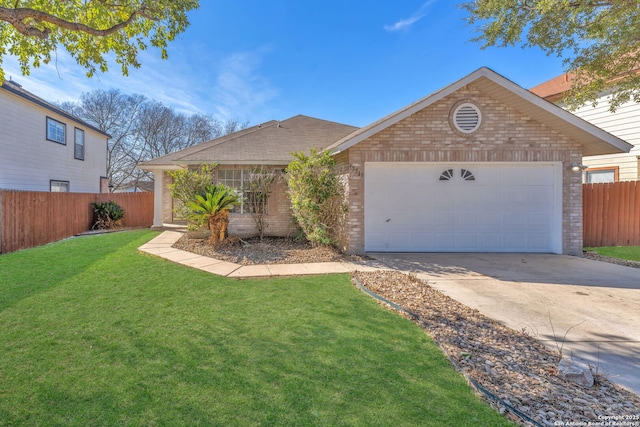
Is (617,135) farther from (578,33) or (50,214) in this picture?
(50,214)

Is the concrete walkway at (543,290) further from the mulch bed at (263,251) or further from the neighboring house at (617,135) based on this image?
the neighboring house at (617,135)

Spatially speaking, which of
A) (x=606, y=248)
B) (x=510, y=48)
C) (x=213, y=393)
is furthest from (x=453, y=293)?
(x=606, y=248)

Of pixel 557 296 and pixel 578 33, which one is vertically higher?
pixel 578 33

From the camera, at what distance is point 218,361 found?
2.99 metres

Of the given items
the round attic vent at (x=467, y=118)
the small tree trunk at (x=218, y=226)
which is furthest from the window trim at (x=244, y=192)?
the round attic vent at (x=467, y=118)

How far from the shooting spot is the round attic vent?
783 centimetres

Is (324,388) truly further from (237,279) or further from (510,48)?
(510,48)

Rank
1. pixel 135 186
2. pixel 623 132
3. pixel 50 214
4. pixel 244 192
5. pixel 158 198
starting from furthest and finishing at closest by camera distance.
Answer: pixel 135 186
pixel 158 198
pixel 50 214
pixel 623 132
pixel 244 192

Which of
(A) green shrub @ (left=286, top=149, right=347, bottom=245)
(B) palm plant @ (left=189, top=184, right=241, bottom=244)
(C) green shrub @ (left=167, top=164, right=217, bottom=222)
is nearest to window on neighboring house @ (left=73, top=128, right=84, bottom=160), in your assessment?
(C) green shrub @ (left=167, top=164, right=217, bottom=222)

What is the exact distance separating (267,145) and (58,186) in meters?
11.9

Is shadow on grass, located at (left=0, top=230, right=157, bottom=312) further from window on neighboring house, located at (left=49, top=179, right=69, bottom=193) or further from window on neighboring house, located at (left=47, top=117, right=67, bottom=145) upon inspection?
window on neighboring house, located at (left=47, top=117, right=67, bottom=145)

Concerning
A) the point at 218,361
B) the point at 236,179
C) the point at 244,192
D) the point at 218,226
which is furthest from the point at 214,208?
the point at 218,361

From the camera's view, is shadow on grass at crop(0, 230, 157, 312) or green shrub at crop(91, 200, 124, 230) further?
green shrub at crop(91, 200, 124, 230)

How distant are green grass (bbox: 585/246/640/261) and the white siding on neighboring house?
3.33m
